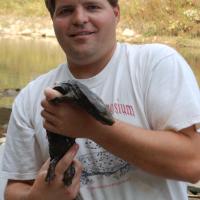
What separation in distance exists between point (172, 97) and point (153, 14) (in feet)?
66.9

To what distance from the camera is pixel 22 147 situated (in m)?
1.63

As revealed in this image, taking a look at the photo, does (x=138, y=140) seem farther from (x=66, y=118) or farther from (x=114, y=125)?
(x=66, y=118)

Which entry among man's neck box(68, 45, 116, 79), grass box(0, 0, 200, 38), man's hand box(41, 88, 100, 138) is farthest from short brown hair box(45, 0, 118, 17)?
grass box(0, 0, 200, 38)

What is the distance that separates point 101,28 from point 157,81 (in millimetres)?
227

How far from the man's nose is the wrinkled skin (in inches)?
10.3

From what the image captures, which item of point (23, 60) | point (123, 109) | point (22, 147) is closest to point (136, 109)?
point (123, 109)

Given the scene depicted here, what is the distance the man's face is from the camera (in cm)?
151

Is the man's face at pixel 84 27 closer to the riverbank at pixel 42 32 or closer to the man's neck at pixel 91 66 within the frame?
the man's neck at pixel 91 66

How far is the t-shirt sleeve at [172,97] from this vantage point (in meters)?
1.42

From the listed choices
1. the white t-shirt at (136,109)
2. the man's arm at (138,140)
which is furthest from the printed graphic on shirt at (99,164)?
the man's arm at (138,140)

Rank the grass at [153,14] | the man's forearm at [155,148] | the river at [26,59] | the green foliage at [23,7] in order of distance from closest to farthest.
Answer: the man's forearm at [155,148], the river at [26,59], the grass at [153,14], the green foliage at [23,7]

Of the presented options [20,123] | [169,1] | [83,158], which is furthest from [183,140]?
[169,1]

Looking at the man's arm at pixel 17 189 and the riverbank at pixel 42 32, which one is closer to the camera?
the man's arm at pixel 17 189

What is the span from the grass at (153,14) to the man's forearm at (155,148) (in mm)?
18046
